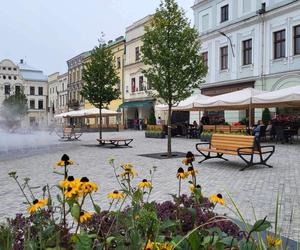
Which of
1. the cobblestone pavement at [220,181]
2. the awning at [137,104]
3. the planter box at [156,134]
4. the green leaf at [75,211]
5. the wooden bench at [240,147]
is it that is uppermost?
the awning at [137,104]

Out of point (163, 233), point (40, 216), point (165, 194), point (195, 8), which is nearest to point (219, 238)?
point (163, 233)

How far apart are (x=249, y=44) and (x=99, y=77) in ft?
41.3

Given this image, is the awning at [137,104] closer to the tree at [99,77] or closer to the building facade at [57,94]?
the tree at [99,77]

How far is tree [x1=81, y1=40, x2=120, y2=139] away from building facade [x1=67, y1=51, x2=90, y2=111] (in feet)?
136

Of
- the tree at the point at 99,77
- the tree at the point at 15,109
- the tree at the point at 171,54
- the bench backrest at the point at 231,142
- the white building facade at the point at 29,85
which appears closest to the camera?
the bench backrest at the point at 231,142

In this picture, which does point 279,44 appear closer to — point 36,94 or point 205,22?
point 205,22

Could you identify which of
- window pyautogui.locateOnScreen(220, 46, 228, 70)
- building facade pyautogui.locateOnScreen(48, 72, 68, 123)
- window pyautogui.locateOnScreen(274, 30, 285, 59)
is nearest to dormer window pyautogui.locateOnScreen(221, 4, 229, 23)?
window pyautogui.locateOnScreen(220, 46, 228, 70)

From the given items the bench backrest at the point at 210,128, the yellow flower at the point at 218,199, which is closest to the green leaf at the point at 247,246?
the yellow flower at the point at 218,199

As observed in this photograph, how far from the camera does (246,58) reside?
Answer: 27.8m

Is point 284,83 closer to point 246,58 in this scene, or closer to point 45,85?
point 246,58

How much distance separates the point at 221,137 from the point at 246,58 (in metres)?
18.2

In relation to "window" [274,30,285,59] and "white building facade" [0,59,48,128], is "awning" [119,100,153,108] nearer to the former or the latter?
"window" [274,30,285,59]

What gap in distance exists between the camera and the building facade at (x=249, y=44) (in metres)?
24.1

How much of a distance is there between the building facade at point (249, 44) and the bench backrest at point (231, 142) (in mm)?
14263
